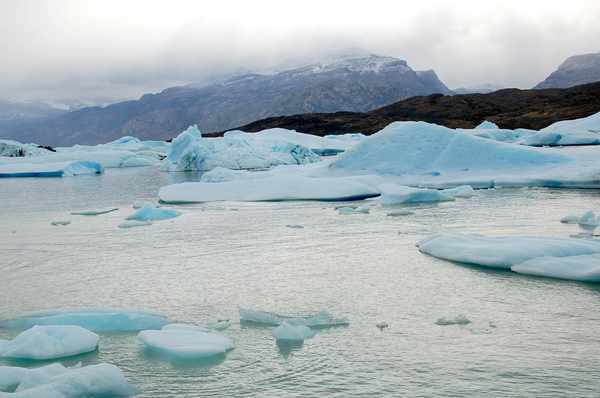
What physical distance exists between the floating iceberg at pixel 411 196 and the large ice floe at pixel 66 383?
822 centimetres

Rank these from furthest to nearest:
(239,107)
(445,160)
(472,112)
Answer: (239,107), (472,112), (445,160)

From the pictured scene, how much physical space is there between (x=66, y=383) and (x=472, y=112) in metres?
65.4

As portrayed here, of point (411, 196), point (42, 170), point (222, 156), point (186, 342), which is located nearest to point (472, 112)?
point (222, 156)

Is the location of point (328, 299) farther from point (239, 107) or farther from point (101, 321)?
point (239, 107)

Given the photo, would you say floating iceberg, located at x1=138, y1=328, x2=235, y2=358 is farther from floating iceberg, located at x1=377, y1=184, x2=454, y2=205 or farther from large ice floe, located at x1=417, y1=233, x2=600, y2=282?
floating iceberg, located at x1=377, y1=184, x2=454, y2=205

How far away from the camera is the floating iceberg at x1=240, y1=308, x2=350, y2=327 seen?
3.77 m

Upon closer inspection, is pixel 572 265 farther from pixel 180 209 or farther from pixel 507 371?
pixel 180 209

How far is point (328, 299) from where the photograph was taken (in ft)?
14.4

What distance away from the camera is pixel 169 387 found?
2.88 meters

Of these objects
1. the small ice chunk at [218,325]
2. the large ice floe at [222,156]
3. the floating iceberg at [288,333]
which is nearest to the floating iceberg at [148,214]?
the small ice chunk at [218,325]

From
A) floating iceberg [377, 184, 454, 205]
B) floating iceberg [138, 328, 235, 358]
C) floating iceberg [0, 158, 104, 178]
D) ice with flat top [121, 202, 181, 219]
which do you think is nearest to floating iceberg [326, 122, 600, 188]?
floating iceberg [377, 184, 454, 205]

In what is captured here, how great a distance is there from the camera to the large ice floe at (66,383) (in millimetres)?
2586

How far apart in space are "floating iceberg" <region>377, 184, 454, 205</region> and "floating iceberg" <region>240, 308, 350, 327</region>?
682cm

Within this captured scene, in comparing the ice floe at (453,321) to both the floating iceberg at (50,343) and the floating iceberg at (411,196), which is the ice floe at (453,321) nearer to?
the floating iceberg at (50,343)
